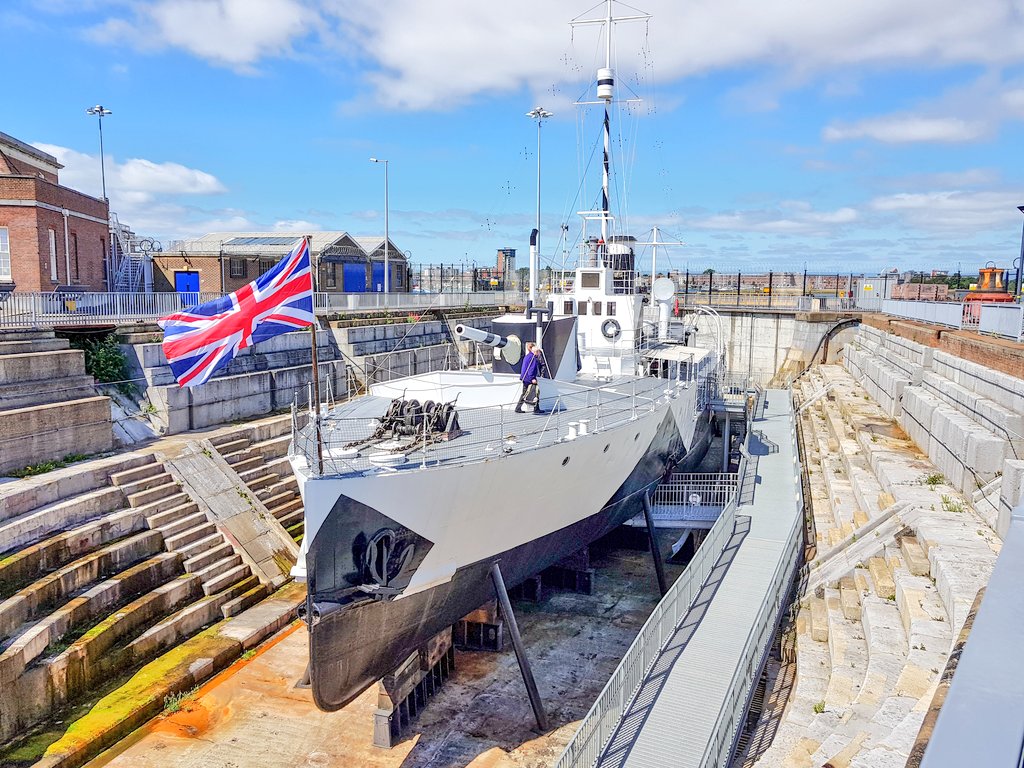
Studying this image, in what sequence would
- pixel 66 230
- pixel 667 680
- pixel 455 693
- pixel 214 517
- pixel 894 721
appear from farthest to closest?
1. pixel 66 230
2. pixel 214 517
3. pixel 455 693
4. pixel 667 680
5. pixel 894 721

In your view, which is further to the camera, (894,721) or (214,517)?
(214,517)

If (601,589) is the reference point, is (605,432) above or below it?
above

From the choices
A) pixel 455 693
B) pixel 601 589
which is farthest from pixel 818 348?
pixel 455 693

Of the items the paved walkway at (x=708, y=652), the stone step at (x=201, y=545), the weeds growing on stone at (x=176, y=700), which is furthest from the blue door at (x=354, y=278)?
the weeds growing on stone at (x=176, y=700)

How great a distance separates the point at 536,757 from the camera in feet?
33.4

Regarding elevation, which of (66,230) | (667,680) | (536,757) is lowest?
(536,757)

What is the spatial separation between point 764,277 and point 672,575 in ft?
153

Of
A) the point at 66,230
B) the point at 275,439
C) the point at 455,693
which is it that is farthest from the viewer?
the point at 66,230

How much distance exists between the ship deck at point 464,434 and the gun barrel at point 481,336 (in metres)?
1.34

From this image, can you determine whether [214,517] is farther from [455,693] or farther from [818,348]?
[818,348]

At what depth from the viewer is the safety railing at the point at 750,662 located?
7.59 metres

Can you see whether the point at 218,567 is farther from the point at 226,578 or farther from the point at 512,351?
the point at 512,351

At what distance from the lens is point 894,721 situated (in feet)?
21.2

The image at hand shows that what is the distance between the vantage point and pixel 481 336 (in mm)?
12922
